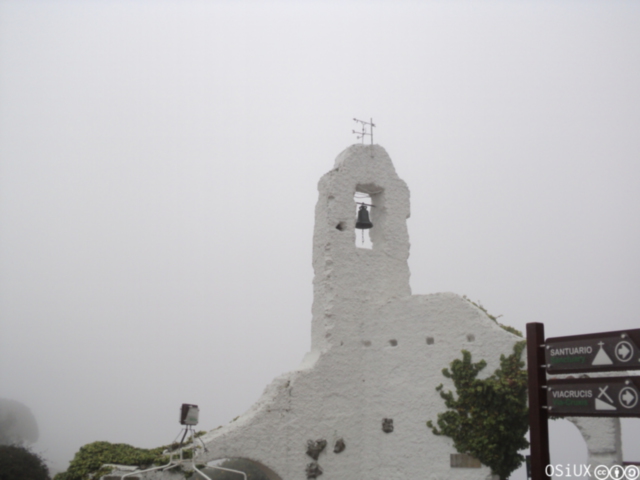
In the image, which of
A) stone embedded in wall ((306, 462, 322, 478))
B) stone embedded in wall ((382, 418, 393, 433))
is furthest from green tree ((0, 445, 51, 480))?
stone embedded in wall ((382, 418, 393, 433))

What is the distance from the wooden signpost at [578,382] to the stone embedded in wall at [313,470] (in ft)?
16.3

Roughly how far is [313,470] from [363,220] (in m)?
4.48

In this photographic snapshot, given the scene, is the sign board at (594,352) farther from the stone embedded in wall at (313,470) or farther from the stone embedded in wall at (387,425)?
the stone embedded in wall at (313,470)

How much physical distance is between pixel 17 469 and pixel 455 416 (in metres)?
9.54

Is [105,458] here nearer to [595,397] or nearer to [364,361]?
[364,361]

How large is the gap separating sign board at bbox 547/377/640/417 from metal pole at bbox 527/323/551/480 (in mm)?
76

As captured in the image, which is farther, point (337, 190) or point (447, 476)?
point (337, 190)

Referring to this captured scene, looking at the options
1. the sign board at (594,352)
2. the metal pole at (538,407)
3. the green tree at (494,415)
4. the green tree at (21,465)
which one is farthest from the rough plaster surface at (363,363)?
the green tree at (21,465)

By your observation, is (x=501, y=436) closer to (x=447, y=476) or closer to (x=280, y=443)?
(x=447, y=476)

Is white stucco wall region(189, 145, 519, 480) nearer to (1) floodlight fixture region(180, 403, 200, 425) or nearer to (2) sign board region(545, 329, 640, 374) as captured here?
(1) floodlight fixture region(180, 403, 200, 425)

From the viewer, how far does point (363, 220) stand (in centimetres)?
1151

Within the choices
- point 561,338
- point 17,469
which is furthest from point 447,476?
point 17,469

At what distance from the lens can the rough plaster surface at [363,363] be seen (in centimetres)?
938

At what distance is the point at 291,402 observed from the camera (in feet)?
32.1
